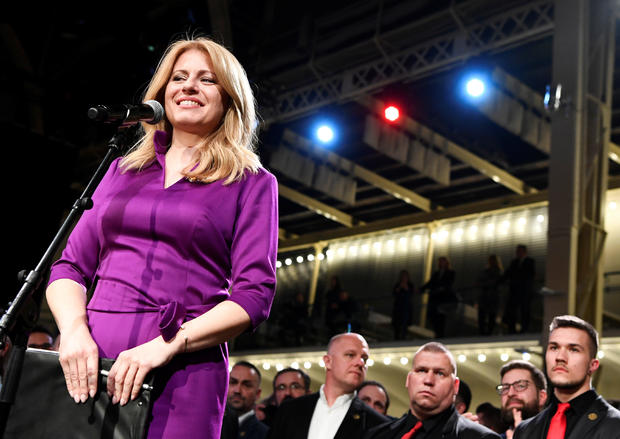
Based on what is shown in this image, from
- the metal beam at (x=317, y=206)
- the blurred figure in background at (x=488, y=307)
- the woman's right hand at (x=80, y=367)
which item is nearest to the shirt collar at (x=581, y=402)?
the woman's right hand at (x=80, y=367)

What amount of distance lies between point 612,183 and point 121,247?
16029 millimetres

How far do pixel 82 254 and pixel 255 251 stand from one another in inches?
14.0

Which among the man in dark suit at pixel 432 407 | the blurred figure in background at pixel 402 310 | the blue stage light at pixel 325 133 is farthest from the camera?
the blurred figure in background at pixel 402 310

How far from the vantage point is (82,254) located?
1659mm

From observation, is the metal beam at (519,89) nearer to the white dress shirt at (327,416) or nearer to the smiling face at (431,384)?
the white dress shirt at (327,416)

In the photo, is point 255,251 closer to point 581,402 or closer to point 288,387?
point 581,402

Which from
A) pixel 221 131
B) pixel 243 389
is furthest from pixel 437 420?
pixel 221 131

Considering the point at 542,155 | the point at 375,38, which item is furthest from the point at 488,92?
the point at 542,155

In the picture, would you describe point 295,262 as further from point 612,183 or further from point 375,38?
point 375,38

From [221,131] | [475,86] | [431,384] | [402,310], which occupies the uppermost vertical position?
[475,86]

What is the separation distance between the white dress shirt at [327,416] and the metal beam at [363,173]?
33.5 feet

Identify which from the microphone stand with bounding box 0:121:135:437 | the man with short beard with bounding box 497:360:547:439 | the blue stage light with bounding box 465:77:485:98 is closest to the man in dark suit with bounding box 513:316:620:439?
the man with short beard with bounding box 497:360:547:439

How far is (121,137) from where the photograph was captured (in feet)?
6.11

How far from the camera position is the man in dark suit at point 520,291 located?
12.1 metres
